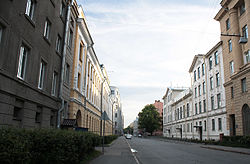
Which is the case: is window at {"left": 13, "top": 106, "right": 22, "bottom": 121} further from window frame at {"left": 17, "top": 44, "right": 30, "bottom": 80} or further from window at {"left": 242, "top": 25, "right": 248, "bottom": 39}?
window at {"left": 242, "top": 25, "right": 248, "bottom": 39}

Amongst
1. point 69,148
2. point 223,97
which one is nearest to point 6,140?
point 69,148

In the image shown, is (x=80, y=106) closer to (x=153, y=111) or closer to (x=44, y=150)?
(x=44, y=150)

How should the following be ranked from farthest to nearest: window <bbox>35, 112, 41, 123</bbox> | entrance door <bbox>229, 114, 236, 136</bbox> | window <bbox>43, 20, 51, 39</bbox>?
entrance door <bbox>229, 114, 236, 136</bbox> → window <bbox>43, 20, 51, 39</bbox> → window <bbox>35, 112, 41, 123</bbox>

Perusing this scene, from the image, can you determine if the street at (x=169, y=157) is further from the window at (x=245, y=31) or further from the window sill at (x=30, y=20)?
the window at (x=245, y=31)

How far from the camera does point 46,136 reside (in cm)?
829

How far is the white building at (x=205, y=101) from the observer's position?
38.5 meters

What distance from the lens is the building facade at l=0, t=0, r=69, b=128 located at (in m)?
10.0

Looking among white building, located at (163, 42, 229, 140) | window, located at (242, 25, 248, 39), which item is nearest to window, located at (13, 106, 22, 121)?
window, located at (242, 25, 248, 39)

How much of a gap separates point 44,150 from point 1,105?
111 inches

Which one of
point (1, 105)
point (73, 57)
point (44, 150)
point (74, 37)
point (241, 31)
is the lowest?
point (44, 150)

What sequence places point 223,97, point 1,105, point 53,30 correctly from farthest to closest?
point 223,97
point 53,30
point 1,105

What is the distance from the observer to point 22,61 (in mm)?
12164

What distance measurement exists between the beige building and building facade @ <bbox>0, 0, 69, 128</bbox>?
875 inches

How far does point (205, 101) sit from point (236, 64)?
1435cm
